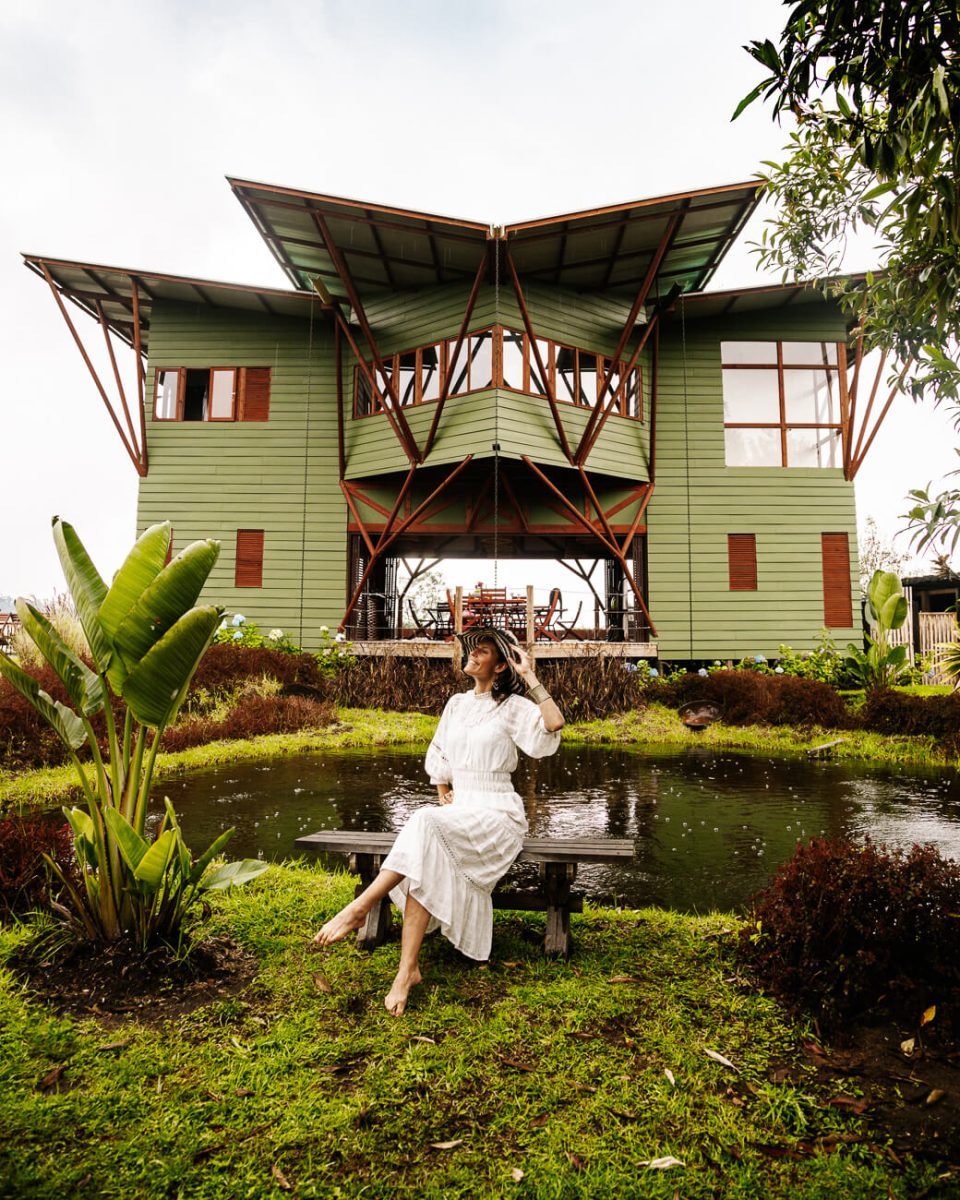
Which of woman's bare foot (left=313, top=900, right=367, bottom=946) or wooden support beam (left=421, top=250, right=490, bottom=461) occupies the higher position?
wooden support beam (left=421, top=250, right=490, bottom=461)

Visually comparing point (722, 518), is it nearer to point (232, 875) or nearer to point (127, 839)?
point (232, 875)

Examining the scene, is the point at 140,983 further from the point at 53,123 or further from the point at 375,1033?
the point at 53,123

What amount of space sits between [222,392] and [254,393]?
2.65 feet

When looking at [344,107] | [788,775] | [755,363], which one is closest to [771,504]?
[755,363]

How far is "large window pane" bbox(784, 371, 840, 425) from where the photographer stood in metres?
18.6

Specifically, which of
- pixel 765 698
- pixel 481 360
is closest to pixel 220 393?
pixel 481 360

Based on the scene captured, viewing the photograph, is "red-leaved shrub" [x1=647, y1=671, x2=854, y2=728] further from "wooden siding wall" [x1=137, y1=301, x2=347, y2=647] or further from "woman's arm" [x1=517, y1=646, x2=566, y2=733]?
"woman's arm" [x1=517, y1=646, x2=566, y2=733]

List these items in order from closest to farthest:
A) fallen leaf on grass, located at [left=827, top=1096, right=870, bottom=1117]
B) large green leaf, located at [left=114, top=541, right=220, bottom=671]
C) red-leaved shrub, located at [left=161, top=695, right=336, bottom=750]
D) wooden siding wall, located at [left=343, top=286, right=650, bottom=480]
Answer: fallen leaf on grass, located at [left=827, top=1096, right=870, bottom=1117], large green leaf, located at [left=114, top=541, right=220, bottom=671], red-leaved shrub, located at [left=161, top=695, right=336, bottom=750], wooden siding wall, located at [left=343, top=286, right=650, bottom=480]

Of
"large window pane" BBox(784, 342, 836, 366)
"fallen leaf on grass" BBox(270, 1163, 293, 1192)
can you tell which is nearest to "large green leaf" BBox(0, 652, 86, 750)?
"fallen leaf on grass" BBox(270, 1163, 293, 1192)

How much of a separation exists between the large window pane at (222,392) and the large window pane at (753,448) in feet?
39.8

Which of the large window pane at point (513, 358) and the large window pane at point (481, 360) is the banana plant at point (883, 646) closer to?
the large window pane at point (513, 358)

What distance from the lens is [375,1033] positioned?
3072mm

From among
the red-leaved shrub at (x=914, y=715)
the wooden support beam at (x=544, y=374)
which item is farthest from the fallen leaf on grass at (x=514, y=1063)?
the wooden support beam at (x=544, y=374)

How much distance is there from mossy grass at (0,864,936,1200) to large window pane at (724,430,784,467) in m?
16.5
